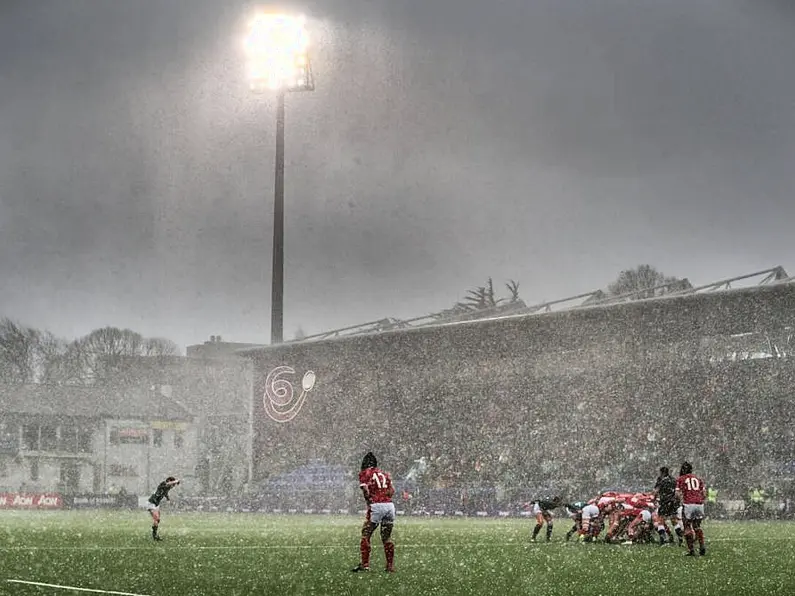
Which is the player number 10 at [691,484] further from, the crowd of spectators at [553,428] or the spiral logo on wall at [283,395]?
the spiral logo on wall at [283,395]

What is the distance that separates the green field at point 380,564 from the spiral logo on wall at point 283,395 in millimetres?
30253

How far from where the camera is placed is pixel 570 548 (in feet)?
80.6

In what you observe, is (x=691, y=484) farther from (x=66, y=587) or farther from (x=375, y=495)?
(x=66, y=587)

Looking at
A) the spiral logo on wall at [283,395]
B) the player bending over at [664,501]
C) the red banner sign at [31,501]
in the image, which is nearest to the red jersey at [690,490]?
the player bending over at [664,501]

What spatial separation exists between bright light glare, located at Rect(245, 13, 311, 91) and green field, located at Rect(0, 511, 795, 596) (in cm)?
3384

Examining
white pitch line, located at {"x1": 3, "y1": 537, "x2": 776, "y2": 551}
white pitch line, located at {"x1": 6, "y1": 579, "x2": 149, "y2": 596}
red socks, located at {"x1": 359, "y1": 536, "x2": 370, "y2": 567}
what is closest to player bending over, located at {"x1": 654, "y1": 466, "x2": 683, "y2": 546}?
white pitch line, located at {"x1": 3, "y1": 537, "x2": 776, "y2": 551}

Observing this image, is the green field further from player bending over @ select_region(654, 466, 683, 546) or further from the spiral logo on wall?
the spiral logo on wall

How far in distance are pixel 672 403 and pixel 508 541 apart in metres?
23.9

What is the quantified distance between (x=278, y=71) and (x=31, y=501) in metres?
25.5

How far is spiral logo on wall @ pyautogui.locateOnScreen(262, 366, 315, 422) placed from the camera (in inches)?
2447

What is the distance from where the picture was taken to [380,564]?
1966cm

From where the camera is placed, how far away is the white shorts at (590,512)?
27.3m

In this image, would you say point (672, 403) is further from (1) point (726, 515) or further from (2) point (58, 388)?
(2) point (58, 388)

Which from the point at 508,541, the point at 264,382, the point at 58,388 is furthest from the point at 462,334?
the point at 58,388
